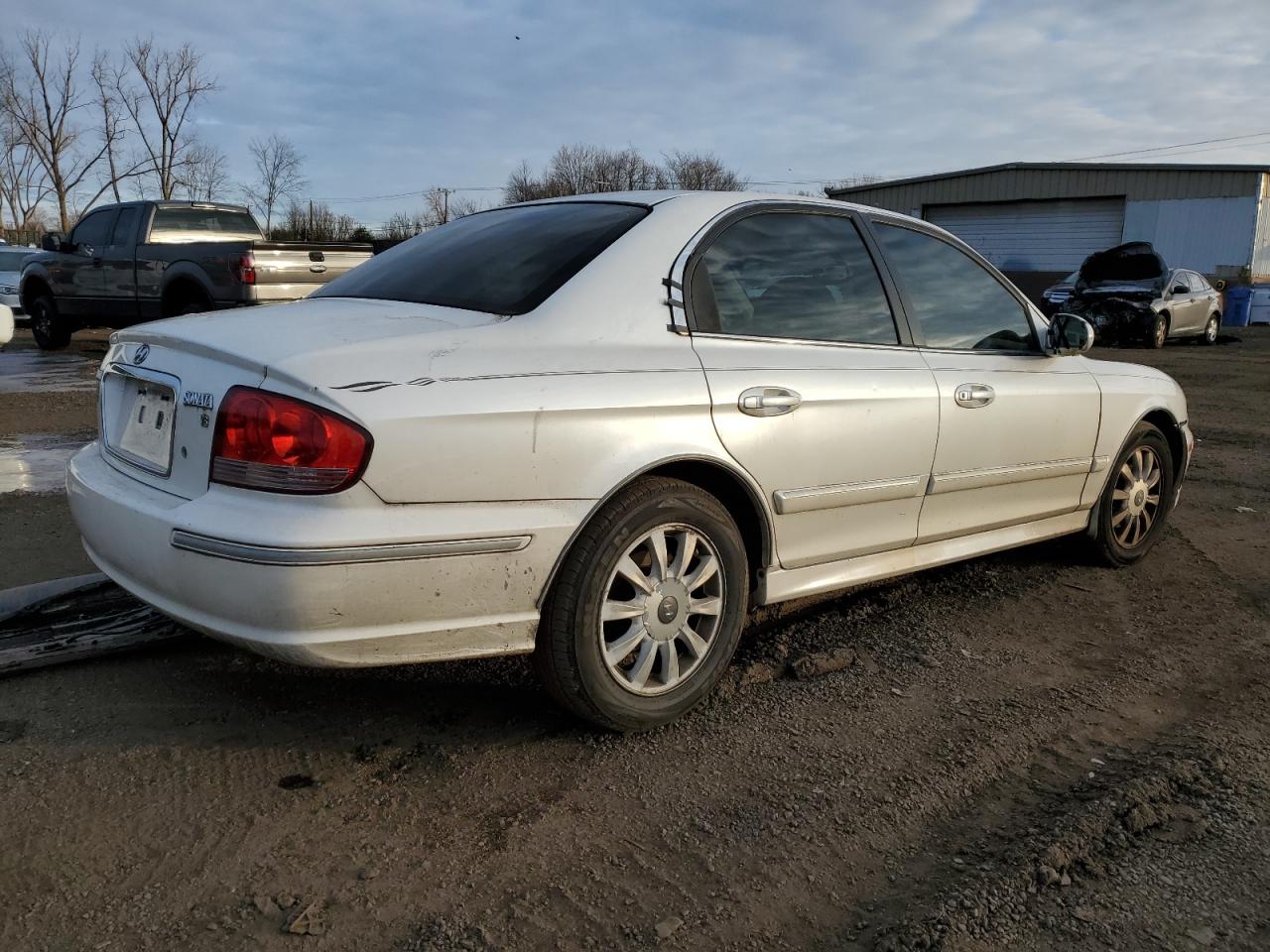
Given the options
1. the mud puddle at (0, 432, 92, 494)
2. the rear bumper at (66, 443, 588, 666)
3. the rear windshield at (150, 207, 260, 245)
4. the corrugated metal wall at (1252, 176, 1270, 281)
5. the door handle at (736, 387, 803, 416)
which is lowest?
the mud puddle at (0, 432, 92, 494)

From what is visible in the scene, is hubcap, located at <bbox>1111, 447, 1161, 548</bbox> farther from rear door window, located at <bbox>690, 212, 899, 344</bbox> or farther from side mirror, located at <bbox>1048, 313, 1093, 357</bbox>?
rear door window, located at <bbox>690, 212, 899, 344</bbox>

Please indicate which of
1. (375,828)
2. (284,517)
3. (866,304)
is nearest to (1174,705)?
(866,304)

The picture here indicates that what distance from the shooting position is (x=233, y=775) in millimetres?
2639

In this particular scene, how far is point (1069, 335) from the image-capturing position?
4.22m

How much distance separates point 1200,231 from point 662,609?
31.3m

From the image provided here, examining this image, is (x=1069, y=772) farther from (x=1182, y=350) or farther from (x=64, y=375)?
(x=1182, y=350)

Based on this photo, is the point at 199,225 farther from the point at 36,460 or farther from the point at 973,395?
the point at 973,395

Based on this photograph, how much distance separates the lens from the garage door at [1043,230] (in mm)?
30031

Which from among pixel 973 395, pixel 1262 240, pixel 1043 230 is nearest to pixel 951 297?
pixel 973 395

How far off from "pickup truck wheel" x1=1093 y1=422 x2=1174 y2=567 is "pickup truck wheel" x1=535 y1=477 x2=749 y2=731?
2366 mm

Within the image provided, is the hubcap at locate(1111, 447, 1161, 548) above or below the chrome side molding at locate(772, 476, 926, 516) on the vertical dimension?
below

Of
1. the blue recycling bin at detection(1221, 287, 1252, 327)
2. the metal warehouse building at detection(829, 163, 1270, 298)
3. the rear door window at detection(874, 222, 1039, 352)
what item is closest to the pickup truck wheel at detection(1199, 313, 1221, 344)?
the blue recycling bin at detection(1221, 287, 1252, 327)

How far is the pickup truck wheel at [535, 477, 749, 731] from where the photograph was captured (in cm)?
269

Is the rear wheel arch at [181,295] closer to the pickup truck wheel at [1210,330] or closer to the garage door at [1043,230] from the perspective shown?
the pickup truck wheel at [1210,330]
